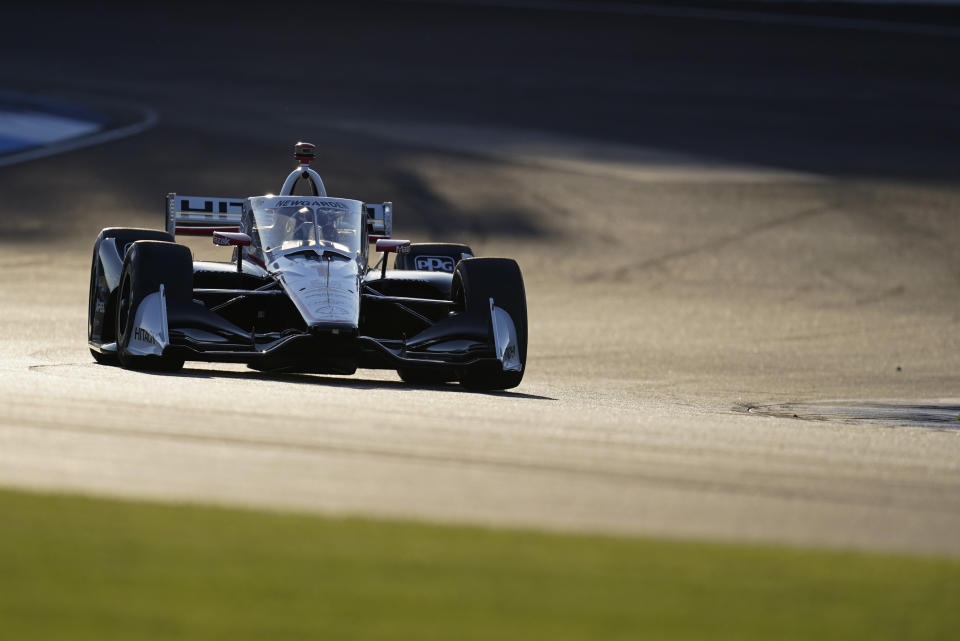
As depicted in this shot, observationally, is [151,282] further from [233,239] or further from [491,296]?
[491,296]

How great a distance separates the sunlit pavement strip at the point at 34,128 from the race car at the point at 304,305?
1429cm

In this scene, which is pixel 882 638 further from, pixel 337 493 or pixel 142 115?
pixel 142 115

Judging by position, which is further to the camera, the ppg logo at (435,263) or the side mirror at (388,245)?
the ppg logo at (435,263)

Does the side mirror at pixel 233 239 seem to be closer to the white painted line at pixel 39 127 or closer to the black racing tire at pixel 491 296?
the black racing tire at pixel 491 296

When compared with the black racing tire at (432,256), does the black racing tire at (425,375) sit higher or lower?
lower

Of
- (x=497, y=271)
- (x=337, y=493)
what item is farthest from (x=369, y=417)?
(x=497, y=271)

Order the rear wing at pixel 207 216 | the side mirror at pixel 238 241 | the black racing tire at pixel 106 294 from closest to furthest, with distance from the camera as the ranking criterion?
1. the side mirror at pixel 238 241
2. the black racing tire at pixel 106 294
3. the rear wing at pixel 207 216

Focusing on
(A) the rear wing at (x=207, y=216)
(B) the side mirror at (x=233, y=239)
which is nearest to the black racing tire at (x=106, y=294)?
(A) the rear wing at (x=207, y=216)

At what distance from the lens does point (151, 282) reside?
10.8 metres

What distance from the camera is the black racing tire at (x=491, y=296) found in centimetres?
1114

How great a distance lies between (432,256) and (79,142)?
46.6 ft

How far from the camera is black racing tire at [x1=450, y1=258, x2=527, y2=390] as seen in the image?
11139mm

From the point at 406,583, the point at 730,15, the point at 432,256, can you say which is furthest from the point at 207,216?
the point at 730,15

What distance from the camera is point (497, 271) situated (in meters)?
11.7
